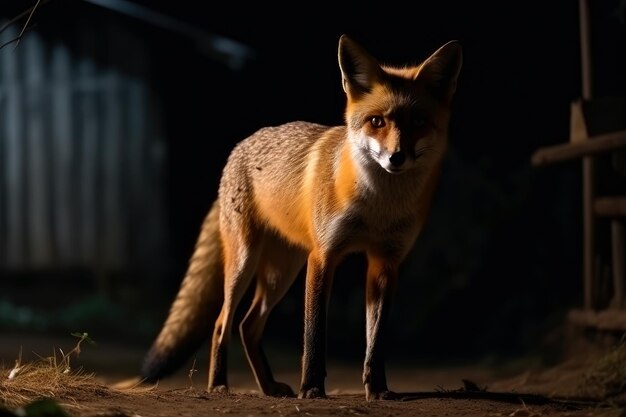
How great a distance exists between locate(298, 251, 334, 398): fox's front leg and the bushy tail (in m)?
1.33

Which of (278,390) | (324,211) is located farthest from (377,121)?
(278,390)

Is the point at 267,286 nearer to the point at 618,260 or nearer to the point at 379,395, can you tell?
the point at 379,395

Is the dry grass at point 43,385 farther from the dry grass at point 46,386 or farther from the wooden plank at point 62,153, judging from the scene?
the wooden plank at point 62,153

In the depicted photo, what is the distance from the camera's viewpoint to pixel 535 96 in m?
10.9

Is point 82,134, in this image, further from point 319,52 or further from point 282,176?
point 282,176

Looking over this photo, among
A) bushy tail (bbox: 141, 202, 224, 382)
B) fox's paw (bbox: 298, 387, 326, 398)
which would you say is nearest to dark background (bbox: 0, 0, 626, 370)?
bushy tail (bbox: 141, 202, 224, 382)

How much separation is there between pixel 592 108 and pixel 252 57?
5.40 metres

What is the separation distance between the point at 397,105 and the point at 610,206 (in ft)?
9.95

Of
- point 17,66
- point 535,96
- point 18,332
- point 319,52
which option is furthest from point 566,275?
point 17,66

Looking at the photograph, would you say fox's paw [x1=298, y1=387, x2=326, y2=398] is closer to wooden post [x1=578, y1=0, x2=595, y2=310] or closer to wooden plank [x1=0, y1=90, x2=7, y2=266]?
wooden post [x1=578, y1=0, x2=595, y2=310]

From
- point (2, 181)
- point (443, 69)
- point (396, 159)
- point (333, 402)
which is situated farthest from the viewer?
point (2, 181)

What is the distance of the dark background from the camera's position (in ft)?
33.6

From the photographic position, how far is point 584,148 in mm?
6832

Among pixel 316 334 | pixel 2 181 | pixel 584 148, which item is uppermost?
pixel 2 181
